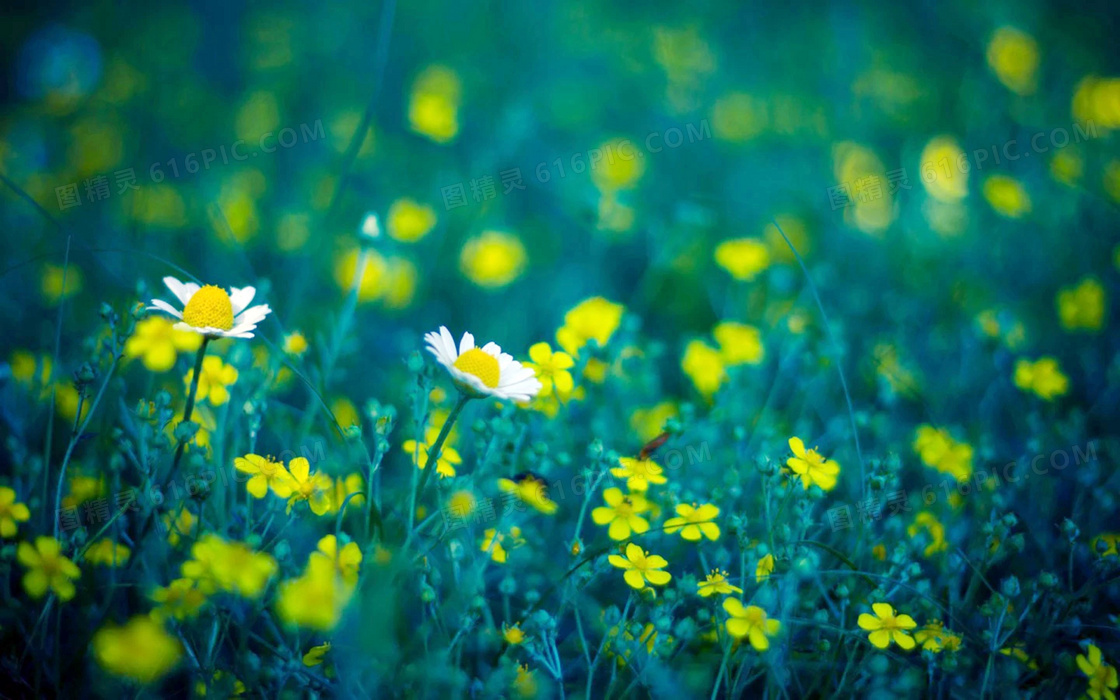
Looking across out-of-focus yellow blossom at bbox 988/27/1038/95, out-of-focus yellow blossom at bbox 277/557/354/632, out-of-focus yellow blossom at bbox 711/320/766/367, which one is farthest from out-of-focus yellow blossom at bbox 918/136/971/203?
out-of-focus yellow blossom at bbox 277/557/354/632

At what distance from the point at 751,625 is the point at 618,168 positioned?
1.91 metres

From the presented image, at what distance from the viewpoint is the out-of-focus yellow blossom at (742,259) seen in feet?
7.47

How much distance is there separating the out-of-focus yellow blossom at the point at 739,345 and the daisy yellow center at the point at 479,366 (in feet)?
2.80

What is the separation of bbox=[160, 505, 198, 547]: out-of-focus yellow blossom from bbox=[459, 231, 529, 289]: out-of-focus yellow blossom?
1.18m

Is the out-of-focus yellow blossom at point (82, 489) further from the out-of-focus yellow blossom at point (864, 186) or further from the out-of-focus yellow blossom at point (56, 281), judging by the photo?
the out-of-focus yellow blossom at point (864, 186)

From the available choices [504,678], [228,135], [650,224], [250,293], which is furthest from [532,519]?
[228,135]

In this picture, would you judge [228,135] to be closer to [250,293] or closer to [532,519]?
[250,293]

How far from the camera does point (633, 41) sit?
11.4 feet

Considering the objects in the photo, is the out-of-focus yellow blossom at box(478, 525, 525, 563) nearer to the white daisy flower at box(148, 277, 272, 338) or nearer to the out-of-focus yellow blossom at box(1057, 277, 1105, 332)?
the white daisy flower at box(148, 277, 272, 338)

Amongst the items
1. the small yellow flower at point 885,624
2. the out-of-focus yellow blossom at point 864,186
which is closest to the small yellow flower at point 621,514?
the small yellow flower at point 885,624

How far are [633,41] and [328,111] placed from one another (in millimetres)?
1365

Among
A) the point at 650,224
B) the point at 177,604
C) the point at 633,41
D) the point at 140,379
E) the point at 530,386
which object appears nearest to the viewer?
the point at 177,604

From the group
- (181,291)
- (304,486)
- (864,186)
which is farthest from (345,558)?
(864,186)

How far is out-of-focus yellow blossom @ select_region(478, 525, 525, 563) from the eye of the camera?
124 cm
